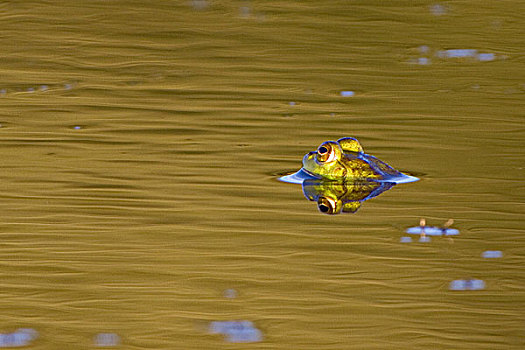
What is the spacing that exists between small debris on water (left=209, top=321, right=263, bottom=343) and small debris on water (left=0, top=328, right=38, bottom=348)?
0.43 meters

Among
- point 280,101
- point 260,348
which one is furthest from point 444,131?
point 260,348

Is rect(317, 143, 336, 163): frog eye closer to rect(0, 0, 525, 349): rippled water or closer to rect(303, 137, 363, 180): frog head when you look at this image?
rect(303, 137, 363, 180): frog head

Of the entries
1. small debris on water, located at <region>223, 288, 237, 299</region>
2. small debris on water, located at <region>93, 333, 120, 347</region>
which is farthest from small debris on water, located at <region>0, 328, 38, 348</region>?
small debris on water, located at <region>223, 288, 237, 299</region>

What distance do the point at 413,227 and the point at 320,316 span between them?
3.24ft

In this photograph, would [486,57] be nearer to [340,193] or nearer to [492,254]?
[340,193]

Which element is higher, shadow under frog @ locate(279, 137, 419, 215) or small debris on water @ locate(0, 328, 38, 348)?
shadow under frog @ locate(279, 137, 419, 215)

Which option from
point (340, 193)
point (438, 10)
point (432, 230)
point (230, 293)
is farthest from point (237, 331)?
point (438, 10)

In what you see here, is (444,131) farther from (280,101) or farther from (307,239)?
(307,239)

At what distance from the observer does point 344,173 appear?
4605 millimetres

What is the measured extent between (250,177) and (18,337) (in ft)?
6.25

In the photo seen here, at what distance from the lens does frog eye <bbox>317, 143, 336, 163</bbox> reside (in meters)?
4.54

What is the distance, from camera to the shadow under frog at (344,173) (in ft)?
14.8

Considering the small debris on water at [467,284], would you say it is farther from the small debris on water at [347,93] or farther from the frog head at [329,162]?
the small debris on water at [347,93]

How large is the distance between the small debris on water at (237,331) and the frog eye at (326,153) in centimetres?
168
